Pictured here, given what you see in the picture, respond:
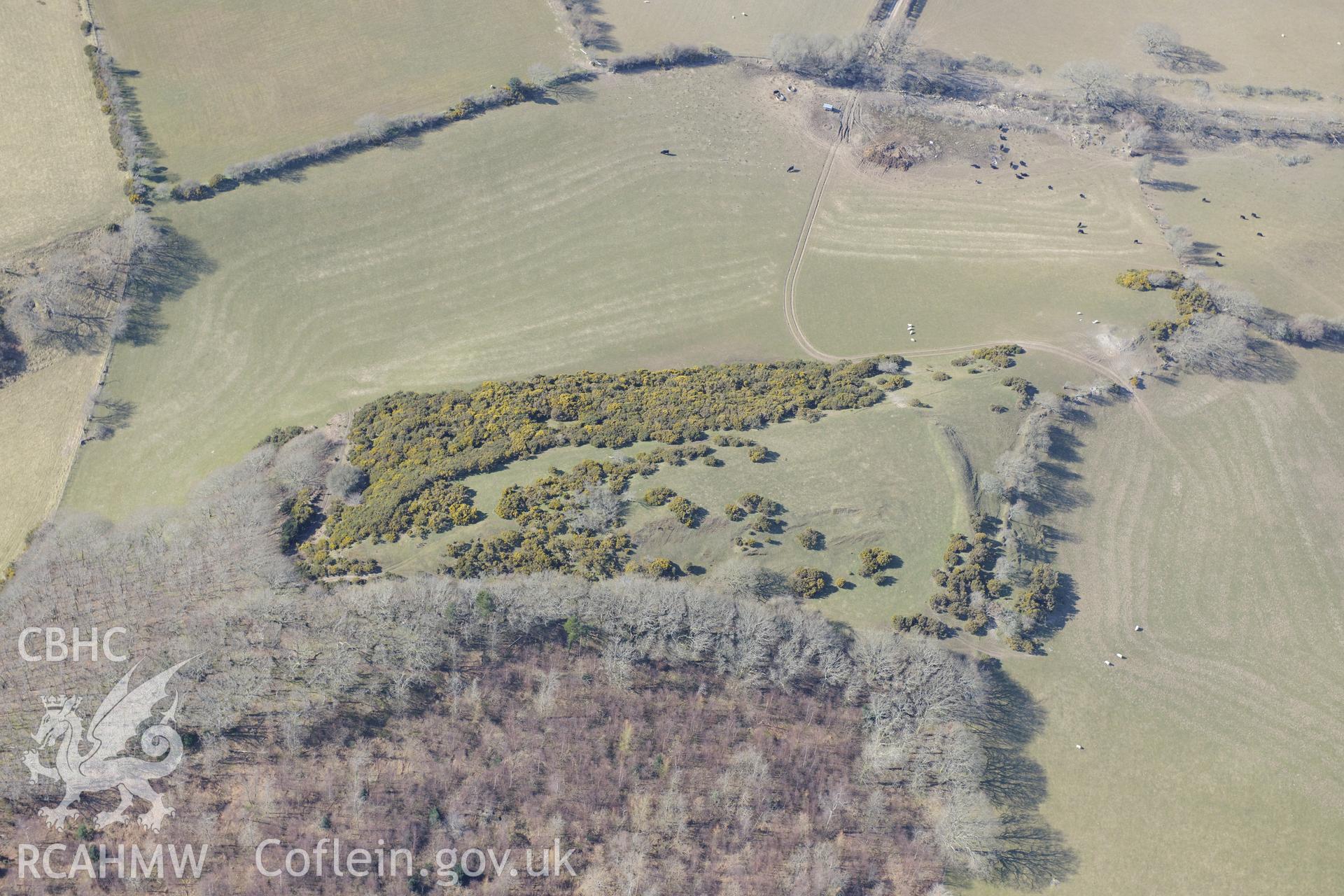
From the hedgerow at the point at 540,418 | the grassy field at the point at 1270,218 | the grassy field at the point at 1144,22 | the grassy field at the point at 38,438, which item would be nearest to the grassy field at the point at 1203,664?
the grassy field at the point at 1270,218

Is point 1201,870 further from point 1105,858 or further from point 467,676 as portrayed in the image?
point 467,676

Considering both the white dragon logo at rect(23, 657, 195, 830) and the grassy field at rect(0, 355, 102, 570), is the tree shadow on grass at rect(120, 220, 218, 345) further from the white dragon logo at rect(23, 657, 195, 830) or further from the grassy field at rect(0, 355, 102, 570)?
the white dragon logo at rect(23, 657, 195, 830)

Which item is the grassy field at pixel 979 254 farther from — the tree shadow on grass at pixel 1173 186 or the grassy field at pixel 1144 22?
the grassy field at pixel 1144 22

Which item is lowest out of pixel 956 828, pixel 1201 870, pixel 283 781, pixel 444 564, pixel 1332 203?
pixel 1201 870

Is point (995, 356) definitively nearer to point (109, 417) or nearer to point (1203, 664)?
point (1203, 664)

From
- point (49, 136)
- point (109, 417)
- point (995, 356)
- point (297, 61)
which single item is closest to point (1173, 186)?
point (995, 356)

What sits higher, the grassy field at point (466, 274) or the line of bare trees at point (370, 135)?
the line of bare trees at point (370, 135)

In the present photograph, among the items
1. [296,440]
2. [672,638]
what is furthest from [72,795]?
[672,638]

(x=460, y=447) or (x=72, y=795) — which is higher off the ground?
(x=460, y=447)
